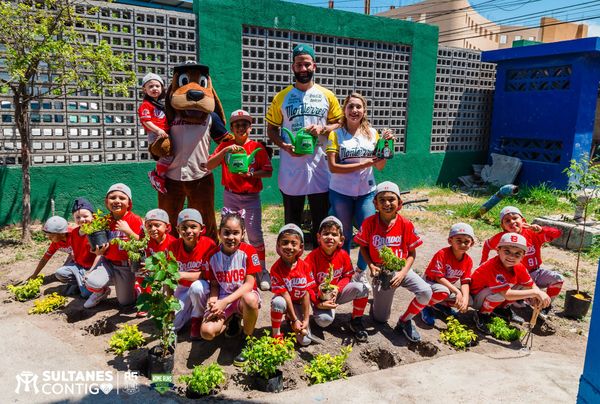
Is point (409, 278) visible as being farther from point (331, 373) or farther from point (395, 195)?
point (331, 373)

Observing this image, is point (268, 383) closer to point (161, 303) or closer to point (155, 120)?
point (161, 303)

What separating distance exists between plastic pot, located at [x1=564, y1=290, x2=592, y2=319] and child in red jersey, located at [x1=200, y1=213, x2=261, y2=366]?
112 inches

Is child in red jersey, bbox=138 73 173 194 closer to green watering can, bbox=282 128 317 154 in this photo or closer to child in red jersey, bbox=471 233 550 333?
green watering can, bbox=282 128 317 154

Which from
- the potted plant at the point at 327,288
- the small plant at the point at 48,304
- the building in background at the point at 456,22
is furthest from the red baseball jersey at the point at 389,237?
the building in background at the point at 456,22

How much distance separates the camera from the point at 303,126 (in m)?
4.16

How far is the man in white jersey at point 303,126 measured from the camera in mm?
4129

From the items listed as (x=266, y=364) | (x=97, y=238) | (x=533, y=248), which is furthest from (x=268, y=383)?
(x=533, y=248)

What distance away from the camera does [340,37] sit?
8000 mm

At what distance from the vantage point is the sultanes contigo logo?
2635 mm

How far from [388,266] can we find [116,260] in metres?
2.15

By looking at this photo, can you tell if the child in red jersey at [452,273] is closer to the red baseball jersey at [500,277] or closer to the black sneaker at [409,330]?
the red baseball jersey at [500,277]

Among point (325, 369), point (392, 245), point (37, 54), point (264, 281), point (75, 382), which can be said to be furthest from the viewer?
point (37, 54)

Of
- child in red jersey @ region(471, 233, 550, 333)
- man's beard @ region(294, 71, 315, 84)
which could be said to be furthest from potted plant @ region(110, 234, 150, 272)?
child in red jersey @ region(471, 233, 550, 333)

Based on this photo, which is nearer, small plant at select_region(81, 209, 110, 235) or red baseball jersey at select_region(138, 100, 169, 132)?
small plant at select_region(81, 209, 110, 235)
